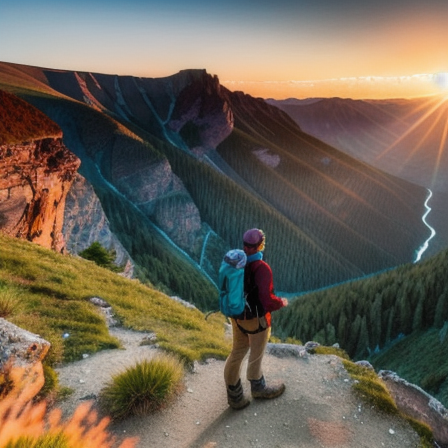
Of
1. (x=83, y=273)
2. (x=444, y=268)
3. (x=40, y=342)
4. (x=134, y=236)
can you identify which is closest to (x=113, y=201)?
(x=134, y=236)

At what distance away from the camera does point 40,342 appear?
22.9ft

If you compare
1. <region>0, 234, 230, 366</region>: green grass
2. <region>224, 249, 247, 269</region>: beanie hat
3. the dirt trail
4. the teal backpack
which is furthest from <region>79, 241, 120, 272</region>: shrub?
<region>224, 249, 247, 269</region>: beanie hat

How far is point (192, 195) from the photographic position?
13688 centimetres

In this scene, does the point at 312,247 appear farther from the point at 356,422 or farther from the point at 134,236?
the point at 356,422

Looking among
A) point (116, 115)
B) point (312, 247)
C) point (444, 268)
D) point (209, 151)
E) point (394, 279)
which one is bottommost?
point (312, 247)

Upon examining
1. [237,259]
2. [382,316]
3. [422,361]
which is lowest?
[382,316]

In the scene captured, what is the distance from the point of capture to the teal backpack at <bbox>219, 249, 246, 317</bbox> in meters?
6.43

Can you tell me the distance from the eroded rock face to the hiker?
19.3 m

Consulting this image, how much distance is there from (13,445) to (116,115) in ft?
571

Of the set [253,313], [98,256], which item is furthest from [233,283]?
[98,256]

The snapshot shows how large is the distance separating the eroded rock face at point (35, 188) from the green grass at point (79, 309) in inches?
297

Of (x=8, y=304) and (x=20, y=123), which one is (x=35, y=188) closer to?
(x=20, y=123)

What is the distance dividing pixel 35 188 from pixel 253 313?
22916mm

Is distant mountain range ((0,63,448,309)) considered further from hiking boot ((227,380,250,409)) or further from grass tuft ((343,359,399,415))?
grass tuft ((343,359,399,415))
